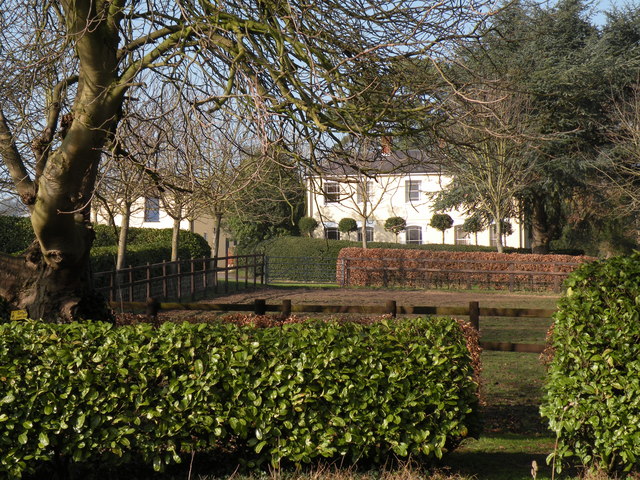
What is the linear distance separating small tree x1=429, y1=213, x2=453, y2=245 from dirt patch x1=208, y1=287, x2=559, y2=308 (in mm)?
19541

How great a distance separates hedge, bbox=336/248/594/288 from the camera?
97.2 feet

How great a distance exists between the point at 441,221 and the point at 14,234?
97.4ft

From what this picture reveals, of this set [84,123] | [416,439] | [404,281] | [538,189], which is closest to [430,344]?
[416,439]

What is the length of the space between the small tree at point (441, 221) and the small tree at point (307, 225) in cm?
804

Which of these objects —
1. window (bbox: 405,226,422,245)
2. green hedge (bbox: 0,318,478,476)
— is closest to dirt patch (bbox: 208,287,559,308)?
green hedge (bbox: 0,318,478,476)


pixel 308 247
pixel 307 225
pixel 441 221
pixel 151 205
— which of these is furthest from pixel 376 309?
pixel 441 221

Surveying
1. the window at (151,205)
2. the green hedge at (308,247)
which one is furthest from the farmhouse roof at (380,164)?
the green hedge at (308,247)

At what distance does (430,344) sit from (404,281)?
24237mm

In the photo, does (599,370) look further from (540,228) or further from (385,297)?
(540,228)

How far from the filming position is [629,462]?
224 inches

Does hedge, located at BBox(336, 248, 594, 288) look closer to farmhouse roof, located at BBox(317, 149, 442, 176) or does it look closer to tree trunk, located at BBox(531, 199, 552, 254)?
tree trunk, located at BBox(531, 199, 552, 254)

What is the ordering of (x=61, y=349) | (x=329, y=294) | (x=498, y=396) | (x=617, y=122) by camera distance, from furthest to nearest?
(x=617, y=122) → (x=329, y=294) → (x=498, y=396) → (x=61, y=349)

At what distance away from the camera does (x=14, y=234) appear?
24484 millimetres

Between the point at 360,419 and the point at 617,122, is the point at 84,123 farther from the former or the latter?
the point at 617,122
